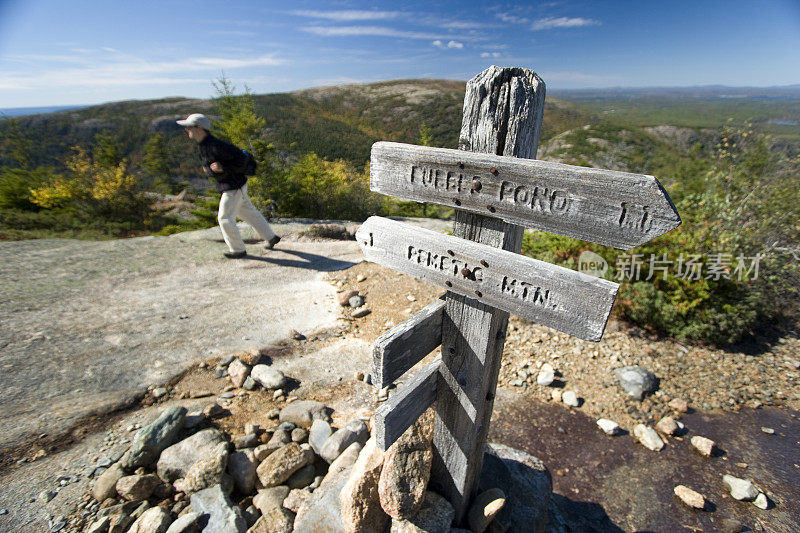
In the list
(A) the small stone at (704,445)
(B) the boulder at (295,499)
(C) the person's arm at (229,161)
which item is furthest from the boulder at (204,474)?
(C) the person's arm at (229,161)

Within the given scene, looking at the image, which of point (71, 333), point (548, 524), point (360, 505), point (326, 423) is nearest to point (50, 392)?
point (71, 333)

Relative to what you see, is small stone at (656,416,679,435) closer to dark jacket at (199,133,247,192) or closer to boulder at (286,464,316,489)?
boulder at (286,464,316,489)

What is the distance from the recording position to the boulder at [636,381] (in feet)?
14.2

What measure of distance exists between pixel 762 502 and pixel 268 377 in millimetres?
4890

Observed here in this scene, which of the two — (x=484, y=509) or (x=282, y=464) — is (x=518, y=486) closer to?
(x=484, y=509)

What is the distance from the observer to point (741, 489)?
3.24 meters

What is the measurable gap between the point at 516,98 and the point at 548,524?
3.15 metres

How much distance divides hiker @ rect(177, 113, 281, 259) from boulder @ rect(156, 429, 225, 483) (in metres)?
4.46

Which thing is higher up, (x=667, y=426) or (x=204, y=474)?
(x=204, y=474)

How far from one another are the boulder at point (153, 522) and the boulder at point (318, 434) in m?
1.09

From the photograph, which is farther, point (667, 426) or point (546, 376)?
point (546, 376)

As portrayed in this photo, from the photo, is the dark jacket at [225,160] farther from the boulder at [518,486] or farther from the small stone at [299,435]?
the boulder at [518,486]

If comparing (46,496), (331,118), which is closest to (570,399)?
(46,496)

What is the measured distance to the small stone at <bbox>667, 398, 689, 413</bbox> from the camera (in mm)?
4191
